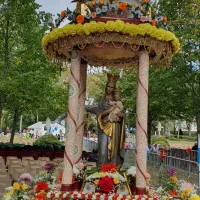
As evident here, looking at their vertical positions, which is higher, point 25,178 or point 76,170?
point 76,170

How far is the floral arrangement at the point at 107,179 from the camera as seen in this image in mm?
7871

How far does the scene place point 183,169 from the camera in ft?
42.4

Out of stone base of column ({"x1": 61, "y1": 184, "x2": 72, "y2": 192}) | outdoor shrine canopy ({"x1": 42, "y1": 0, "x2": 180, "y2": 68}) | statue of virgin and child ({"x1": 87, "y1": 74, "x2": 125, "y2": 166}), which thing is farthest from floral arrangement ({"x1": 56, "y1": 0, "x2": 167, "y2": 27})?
stone base of column ({"x1": 61, "y1": 184, "x2": 72, "y2": 192})

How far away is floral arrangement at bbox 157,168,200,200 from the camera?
8.24m

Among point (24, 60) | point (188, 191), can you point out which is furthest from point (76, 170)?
point (24, 60)

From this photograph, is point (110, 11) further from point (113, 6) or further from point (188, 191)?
point (188, 191)

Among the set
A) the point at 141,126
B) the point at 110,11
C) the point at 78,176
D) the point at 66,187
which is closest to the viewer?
the point at 66,187

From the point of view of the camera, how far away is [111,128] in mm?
9523

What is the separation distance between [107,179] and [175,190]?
205cm

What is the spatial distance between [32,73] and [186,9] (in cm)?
1001

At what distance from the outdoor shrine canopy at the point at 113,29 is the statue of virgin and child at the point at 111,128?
1.48 metres

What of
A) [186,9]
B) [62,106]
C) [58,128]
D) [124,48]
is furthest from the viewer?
[58,128]

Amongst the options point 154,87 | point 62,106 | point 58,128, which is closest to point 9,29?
point 62,106

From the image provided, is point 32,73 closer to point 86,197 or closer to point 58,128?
point 86,197
